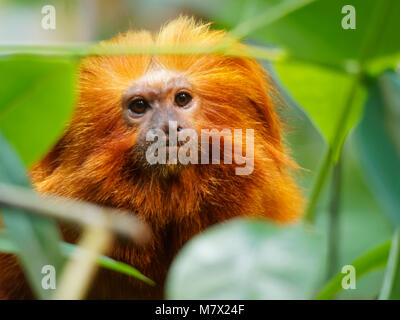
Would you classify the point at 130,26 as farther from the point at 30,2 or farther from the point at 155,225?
the point at 30,2

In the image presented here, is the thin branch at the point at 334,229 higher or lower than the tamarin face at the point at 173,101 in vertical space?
lower

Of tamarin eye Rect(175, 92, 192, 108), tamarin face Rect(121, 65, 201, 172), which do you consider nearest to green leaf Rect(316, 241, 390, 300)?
tamarin face Rect(121, 65, 201, 172)

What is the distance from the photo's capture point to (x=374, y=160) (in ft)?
1.63

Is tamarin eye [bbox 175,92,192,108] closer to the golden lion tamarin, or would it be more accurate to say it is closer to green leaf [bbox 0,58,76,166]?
the golden lion tamarin

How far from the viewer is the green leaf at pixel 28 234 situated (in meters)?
0.46

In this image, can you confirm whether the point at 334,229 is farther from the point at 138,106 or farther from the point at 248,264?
the point at 248,264

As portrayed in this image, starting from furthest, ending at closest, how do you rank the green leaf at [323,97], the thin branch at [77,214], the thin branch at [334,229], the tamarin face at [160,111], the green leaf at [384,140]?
the thin branch at [334,229] < the tamarin face at [160,111] < the green leaf at [323,97] < the green leaf at [384,140] < the thin branch at [77,214]

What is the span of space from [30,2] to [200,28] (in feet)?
2.12

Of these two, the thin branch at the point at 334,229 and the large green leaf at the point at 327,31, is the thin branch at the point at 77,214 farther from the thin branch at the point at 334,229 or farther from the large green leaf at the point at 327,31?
the thin branch at the point at 334,229

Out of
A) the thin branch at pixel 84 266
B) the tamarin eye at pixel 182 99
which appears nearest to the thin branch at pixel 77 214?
the thin branch at pixel 84 266

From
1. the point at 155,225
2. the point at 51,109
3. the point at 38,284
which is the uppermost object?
the point at 155,225

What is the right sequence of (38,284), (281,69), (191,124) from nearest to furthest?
1. (38,284)
2. (281,69)
3. (191,124)

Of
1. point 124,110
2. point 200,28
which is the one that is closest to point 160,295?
point 124,110

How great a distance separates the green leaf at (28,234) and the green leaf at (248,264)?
0.12 metres
